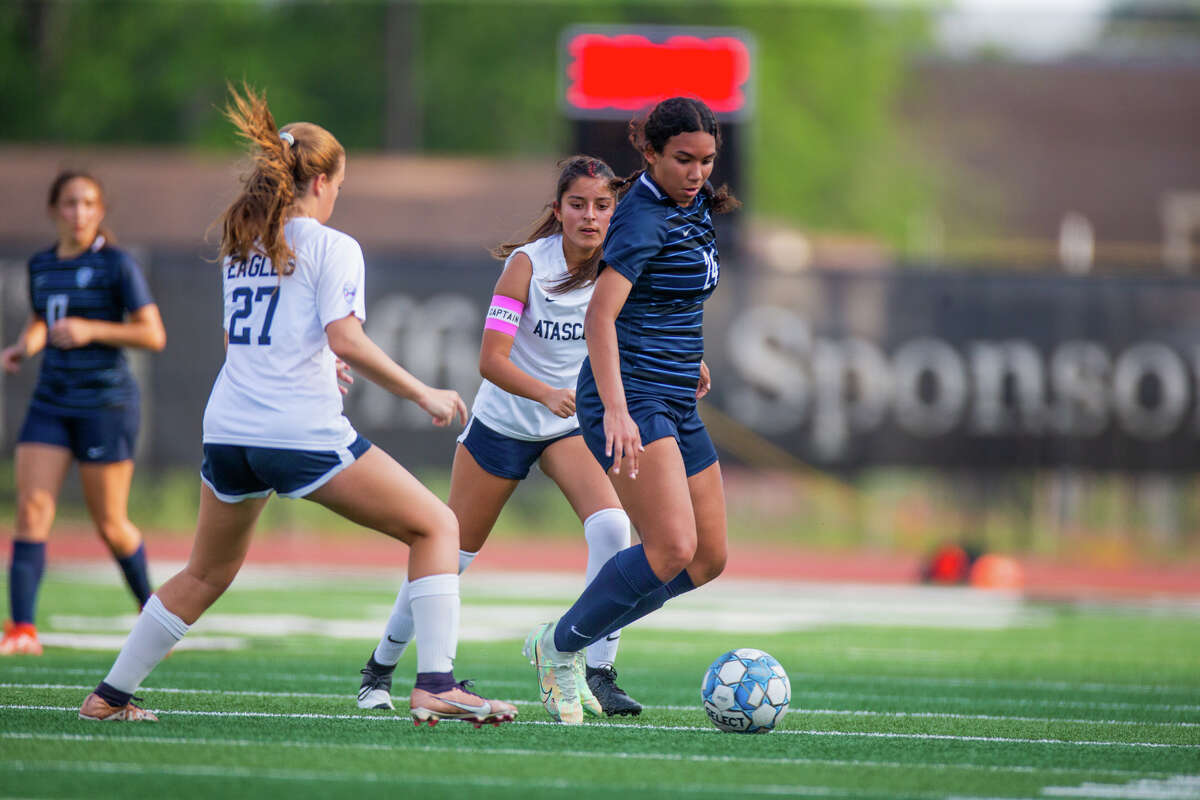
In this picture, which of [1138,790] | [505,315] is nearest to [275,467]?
[505,315]

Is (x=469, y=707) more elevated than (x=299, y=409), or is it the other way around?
(x=299, y=409)

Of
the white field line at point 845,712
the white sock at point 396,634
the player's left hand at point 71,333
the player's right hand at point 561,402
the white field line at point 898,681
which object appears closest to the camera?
the player's right hand at point 561,402

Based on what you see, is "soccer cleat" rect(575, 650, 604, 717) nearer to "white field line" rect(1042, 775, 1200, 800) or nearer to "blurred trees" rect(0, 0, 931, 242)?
"white field line" rect(1042, 775, 1200, 800)

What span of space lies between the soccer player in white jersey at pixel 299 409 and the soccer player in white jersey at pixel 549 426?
2.70ft

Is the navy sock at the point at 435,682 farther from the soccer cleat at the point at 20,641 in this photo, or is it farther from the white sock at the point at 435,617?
the soccer cleat at the point at 20,641

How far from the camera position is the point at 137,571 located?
8.42m

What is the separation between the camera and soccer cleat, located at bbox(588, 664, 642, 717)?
6.29m

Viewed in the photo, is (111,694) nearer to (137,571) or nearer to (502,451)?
(502,451)

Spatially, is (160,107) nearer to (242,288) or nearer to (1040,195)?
(1040,195)

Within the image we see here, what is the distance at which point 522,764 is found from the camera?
16.4 feet

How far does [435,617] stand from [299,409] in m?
0.85

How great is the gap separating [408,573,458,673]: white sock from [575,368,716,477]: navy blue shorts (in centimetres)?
70

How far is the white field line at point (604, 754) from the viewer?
5125mm

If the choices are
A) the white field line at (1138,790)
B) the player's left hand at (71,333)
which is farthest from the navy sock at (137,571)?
the white field line at (1138,790)
